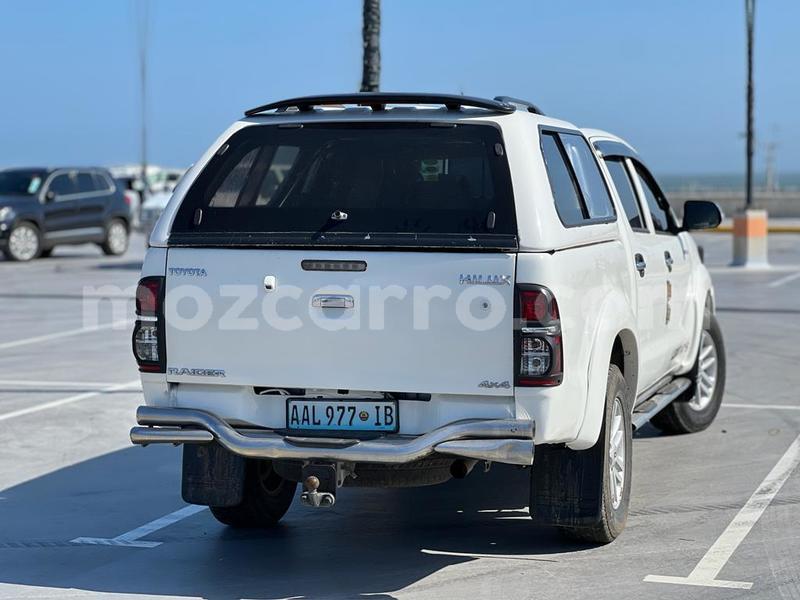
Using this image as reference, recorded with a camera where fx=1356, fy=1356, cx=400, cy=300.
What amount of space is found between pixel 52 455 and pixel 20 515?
150 centimetres

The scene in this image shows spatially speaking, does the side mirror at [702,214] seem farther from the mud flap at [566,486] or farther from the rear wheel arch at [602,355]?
the mud flap at [566,486]

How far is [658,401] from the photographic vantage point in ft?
25.0

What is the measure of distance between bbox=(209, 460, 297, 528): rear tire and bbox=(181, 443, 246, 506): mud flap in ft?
1.15

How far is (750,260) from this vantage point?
23.7 metres

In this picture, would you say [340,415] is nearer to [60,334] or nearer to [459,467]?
[459,467]

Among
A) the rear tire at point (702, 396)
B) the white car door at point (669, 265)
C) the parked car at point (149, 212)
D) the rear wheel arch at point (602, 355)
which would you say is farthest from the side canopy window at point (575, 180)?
the parked car at point (149, 212)

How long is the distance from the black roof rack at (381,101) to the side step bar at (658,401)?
189 centimetres

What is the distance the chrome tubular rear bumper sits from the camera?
5.22 meters

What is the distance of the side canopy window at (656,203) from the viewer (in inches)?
320

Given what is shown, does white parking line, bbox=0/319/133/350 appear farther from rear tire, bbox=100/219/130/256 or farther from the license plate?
rear tire, bbox=100/219/130/256

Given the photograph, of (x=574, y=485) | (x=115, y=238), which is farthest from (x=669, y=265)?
(x=115, y=238)

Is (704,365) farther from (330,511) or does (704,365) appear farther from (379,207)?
(379,207)

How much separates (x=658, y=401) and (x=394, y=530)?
6.36ft

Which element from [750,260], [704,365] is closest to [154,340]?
[704,365]
